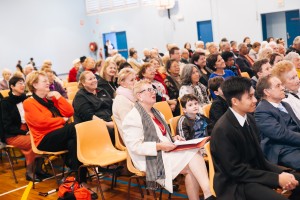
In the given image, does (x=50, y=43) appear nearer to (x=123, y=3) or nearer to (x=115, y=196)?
(x=123, y=3)

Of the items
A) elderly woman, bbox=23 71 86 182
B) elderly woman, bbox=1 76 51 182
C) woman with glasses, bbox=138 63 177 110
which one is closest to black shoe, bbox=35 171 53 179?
elderly woman, bbox=1 76 51 182

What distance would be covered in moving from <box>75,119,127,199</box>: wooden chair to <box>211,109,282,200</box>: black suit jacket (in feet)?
5.14

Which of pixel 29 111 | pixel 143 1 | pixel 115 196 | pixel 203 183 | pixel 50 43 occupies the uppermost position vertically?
pixel 143 1

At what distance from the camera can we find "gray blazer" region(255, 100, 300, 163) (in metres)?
3.25

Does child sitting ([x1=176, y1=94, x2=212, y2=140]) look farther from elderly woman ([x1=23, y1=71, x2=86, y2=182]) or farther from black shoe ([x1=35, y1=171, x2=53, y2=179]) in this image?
black shoe ([x1=35, y1=171, x2=53, y2=179])

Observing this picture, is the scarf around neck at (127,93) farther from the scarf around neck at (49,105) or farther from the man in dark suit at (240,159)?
the man in dark suit at (240,159)

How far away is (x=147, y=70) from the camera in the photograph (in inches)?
225

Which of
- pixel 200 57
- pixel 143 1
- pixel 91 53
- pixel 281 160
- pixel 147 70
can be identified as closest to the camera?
pixel 281 160

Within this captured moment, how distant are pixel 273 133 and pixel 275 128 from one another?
44mm

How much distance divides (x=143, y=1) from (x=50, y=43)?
176 inches

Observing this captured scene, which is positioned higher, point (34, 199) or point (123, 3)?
point (123, 3)

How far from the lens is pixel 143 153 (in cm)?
351

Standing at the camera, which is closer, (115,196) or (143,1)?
(115,196)

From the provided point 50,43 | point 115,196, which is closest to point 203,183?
point 115,196
